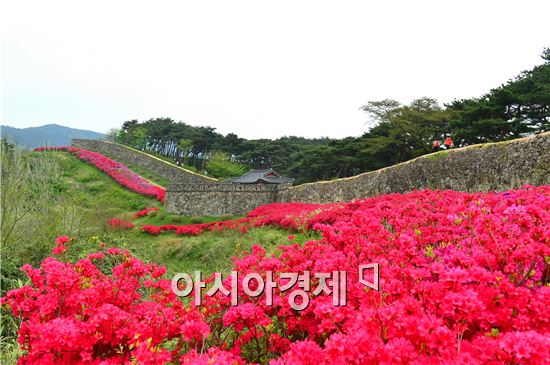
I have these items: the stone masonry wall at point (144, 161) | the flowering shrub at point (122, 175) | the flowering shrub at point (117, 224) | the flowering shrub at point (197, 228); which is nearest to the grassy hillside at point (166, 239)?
the flowering shrub at point (117, 224)

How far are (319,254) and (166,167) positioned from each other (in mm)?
45559

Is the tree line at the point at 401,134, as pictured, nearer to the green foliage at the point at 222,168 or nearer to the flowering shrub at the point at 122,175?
the green foliage at the point at 222,168

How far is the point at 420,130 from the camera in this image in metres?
25.1

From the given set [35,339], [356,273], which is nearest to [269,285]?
[356,273]

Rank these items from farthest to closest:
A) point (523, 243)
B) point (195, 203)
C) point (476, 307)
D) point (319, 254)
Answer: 1. point (195, 203)
2. point (319, 254)
3. point (523, 243)
4. point (476, 307)

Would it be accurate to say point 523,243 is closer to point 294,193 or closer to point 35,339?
point 35,339

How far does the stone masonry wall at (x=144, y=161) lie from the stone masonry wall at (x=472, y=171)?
26.7 m

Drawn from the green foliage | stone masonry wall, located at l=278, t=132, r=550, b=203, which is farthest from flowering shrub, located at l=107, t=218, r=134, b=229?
the green foliage

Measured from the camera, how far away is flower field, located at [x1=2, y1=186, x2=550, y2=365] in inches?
67.0

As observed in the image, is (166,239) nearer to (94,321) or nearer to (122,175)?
(94,321)

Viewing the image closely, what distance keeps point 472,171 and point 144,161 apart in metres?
46.3

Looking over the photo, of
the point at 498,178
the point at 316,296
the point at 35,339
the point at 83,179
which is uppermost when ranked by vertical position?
the point at 83,179

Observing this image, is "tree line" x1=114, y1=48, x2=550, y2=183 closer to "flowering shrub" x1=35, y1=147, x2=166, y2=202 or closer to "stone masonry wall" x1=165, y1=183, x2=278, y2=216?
"stone masonry wall" x1=165, y1=183, x2=278, y2=216

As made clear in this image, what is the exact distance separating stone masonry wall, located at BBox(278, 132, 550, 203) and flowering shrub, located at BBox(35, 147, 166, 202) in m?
22.7
